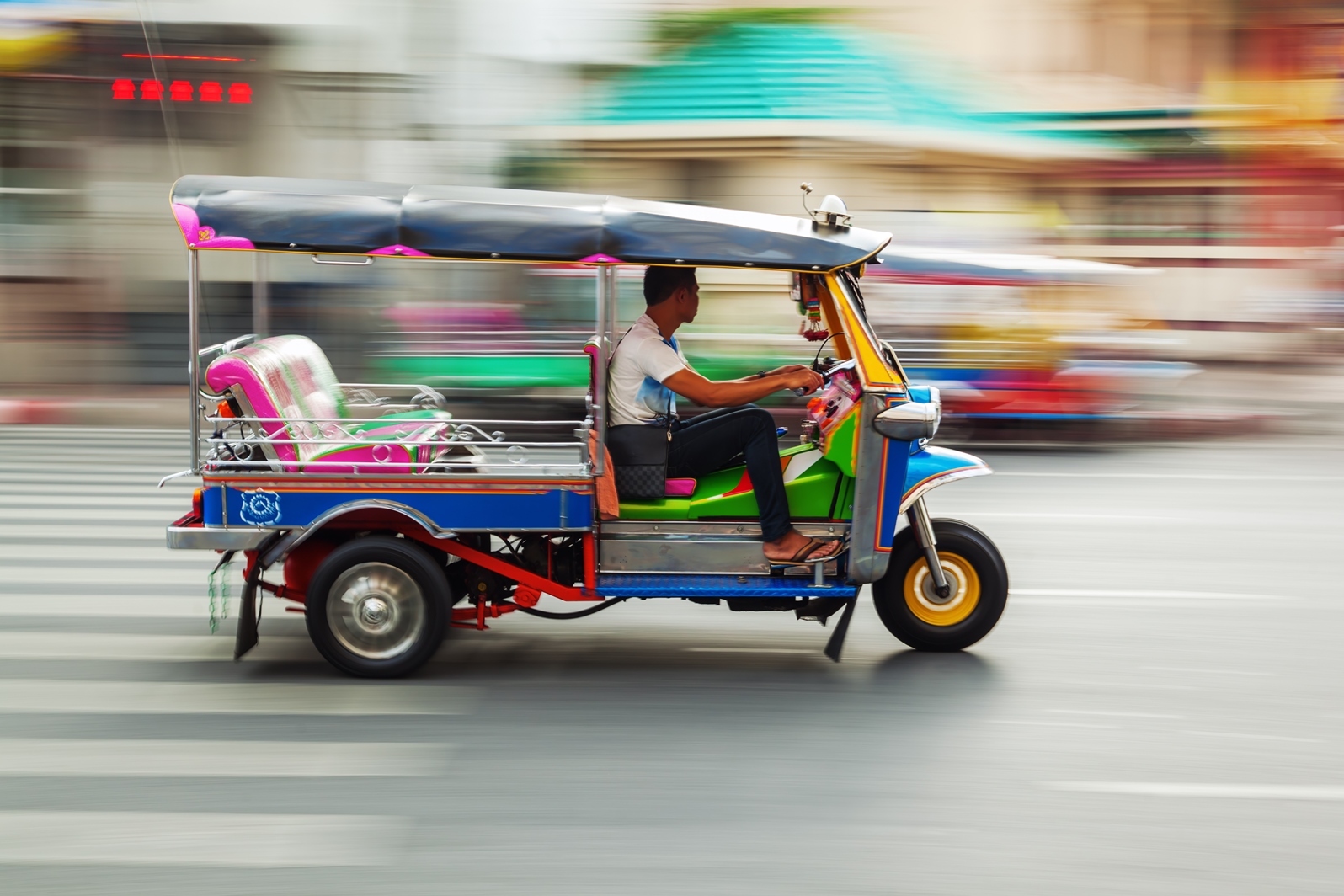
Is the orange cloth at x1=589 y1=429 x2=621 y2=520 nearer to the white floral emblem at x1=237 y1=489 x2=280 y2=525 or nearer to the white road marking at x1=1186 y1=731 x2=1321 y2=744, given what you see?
the white floral emblem at x1=237 y1=489 x2=280 y2=525

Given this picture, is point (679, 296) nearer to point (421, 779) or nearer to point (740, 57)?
point (421, 779)

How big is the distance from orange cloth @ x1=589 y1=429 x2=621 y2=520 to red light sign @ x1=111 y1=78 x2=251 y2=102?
15636 millimetres

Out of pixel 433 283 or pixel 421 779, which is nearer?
pixel 421 779

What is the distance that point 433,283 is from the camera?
43.6ft

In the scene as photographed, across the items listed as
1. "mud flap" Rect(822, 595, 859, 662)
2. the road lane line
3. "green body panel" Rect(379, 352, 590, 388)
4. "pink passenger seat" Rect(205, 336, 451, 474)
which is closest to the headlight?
"mud flap" Rect(822, 595, 859, 662)

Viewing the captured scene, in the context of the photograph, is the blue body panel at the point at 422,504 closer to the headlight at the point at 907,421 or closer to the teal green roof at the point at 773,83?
the headlight at the point at 907,421

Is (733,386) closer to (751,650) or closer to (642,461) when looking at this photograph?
(642,461)

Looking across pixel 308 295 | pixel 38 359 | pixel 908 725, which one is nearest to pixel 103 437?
pixel 308 295

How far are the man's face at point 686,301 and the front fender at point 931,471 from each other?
117cm

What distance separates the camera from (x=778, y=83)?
66.3 ft

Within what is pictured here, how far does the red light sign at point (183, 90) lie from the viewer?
62.7 feet

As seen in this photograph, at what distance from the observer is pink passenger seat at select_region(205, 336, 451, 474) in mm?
5676

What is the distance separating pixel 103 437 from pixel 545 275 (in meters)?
4.79

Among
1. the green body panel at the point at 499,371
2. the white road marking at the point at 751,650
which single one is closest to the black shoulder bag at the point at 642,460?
the white road marking at the point at 751,650
